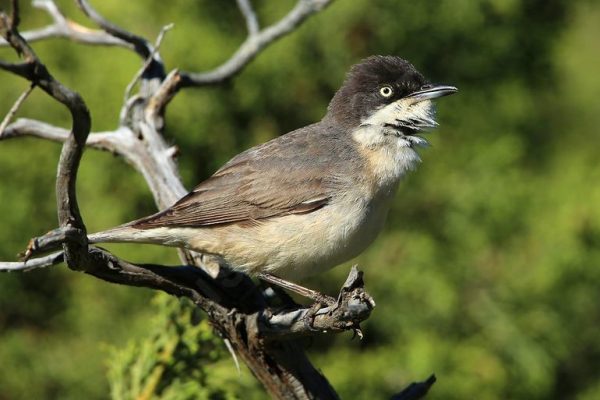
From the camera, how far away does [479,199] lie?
5.43 meters

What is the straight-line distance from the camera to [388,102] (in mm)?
4258

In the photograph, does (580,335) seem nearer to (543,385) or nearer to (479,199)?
(543,385)

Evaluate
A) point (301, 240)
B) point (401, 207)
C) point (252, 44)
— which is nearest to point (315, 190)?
point (301, 240)

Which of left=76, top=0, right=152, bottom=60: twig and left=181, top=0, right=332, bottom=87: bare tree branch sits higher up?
left=76, top=0, right=152, bottom=60: twig

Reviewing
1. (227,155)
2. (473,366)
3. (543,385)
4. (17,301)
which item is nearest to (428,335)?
(473,366)

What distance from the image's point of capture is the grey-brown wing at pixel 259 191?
392 centimetres

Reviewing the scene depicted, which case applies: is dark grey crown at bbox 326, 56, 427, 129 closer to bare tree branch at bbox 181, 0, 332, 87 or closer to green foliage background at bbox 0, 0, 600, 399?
bare tree branch at bbox 181, 0, 332, 87

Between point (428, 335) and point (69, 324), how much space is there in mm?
2200

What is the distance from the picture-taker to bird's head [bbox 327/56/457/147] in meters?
4.16

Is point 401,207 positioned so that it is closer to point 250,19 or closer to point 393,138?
point 393,138

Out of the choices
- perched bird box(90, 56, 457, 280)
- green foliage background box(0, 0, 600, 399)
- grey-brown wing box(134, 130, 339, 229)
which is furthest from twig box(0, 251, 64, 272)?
green foliage background box(0, 0, 600, 399)

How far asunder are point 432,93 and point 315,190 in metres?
0.76

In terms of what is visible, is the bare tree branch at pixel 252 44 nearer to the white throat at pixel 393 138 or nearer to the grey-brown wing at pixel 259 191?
the grey-brown wing at pixel 259 191

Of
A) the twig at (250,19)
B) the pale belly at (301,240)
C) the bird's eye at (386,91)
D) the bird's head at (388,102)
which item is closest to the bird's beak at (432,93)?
the bird's head at (388,102)
